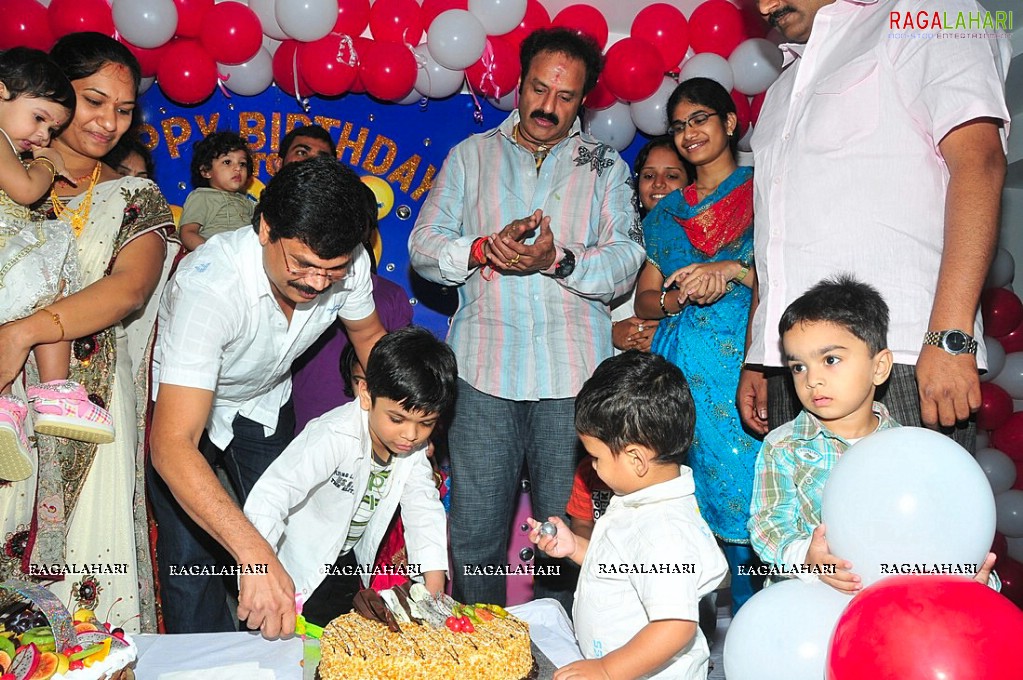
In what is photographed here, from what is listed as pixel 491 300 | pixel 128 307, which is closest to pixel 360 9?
pixel 491 300

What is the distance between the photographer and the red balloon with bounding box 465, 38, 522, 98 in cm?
365

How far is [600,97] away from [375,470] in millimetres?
2101

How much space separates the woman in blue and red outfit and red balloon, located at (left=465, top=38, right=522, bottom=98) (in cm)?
93

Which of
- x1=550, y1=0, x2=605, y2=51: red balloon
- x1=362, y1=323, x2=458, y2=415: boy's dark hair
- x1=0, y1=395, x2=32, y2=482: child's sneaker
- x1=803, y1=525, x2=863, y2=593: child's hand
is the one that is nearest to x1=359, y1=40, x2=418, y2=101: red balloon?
x1=550, y1=0, x2=605, y2=51: red balloon

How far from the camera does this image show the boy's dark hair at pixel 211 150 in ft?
11.5

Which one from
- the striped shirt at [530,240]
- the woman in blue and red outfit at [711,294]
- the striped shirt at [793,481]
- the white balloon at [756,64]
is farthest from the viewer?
the white balloon at [756,64]

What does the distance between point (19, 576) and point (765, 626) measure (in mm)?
1768

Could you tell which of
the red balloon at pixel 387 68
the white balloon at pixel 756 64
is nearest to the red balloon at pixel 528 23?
the red balloon at pixel 387 68

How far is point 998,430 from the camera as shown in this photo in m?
4.18

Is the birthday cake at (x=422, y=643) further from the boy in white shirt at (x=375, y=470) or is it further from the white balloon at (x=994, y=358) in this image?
the white balloon at (x=994, y=358)

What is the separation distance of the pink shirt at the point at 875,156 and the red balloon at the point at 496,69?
172cm

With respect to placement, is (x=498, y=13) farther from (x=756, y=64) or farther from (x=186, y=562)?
(x=186, y=562)

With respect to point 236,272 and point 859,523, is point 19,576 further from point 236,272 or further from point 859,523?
point 859,523

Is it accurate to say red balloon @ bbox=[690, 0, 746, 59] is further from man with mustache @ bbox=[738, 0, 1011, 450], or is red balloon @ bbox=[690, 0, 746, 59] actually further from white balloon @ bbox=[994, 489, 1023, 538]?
white balloon @ bbox=[994, 489, 1023, 538]
